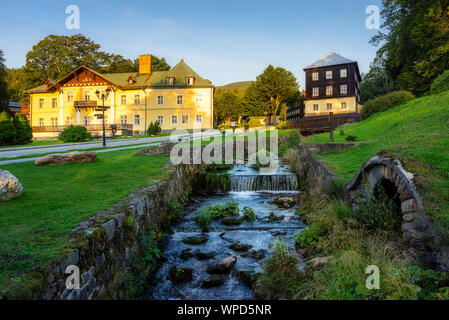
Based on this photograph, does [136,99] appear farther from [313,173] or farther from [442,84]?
[442,84]

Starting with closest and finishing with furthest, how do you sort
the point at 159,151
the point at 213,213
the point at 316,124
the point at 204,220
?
the point at 204,220
the point at 213,213
the point at 159,151
the point at 316,124

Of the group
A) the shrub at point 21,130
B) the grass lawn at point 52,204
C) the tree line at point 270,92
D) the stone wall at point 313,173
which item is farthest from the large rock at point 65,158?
the tree line at point 270,92

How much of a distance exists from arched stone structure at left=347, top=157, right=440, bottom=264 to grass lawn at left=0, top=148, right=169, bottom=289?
4870 millimetres

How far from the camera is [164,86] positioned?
134 feet

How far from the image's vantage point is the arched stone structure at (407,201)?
13.3 feet

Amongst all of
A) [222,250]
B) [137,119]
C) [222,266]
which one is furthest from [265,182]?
[137,119]

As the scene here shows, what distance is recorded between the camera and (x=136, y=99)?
41750 mm

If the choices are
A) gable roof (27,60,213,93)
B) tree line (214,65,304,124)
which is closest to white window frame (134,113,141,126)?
gable roof (27,60,213,93)

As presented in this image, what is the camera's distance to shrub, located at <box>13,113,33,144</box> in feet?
77.0

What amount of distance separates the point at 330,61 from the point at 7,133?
44.6 m

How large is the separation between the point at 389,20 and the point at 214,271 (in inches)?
1273

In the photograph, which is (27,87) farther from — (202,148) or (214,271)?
(214,271)

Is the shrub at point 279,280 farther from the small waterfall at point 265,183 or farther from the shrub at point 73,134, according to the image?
the shrub at point 73,134
